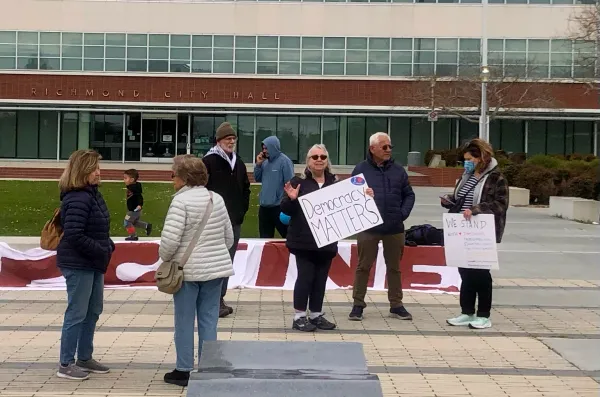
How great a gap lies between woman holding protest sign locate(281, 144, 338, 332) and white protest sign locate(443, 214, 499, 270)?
1.27 metres

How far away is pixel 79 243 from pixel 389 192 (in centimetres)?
357

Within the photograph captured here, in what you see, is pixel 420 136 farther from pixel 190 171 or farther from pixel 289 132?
pixel 190 171

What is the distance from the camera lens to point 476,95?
134 feet

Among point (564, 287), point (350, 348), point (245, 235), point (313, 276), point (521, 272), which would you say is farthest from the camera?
point (245, 235)

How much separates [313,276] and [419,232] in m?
3.69

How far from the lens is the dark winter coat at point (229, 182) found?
328 inches

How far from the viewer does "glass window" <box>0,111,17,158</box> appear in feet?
157

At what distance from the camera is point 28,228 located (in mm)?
16641

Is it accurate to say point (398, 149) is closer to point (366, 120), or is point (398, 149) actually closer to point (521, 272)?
point (366, 120)

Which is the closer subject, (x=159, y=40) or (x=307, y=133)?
(x=159, y=40)

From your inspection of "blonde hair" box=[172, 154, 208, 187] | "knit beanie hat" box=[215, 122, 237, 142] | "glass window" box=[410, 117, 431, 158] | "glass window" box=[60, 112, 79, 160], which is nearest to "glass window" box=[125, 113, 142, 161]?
"glass window" box=[60, 112, 79, 160]

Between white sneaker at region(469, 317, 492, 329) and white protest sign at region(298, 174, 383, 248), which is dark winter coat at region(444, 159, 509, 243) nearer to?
white sneaker at region(469, 317, 492, 329)

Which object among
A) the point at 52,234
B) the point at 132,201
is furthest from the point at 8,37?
the point at 52,234

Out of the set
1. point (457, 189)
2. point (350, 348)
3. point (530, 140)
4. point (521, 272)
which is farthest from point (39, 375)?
point (530, 140)
